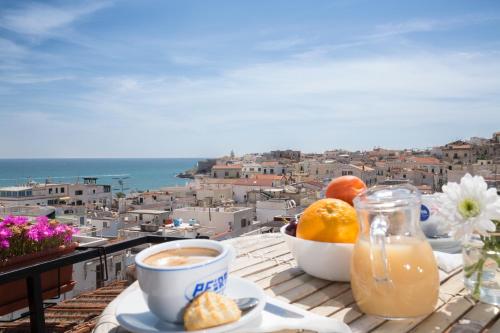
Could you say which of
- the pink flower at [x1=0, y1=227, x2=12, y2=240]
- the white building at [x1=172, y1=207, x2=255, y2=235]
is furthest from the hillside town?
the pink flower at [x1=0, y1=227, x2=12, y2=240]

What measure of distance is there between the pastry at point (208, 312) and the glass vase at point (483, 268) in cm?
48

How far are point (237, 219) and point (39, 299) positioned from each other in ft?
59.9

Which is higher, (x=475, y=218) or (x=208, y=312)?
(x=475, y=218)

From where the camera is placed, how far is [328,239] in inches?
37.2

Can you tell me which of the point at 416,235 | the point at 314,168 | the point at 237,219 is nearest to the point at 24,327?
the point at 416,235

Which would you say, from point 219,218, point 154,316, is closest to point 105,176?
point 219,218

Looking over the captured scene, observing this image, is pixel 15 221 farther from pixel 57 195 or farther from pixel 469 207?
pixel 57 195

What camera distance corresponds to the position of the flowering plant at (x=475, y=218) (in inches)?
31.5

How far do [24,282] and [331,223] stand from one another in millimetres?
1024

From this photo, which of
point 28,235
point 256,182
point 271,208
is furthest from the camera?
point 256,182

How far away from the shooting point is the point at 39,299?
48.3 inches

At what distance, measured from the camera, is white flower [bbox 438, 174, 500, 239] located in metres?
0.80

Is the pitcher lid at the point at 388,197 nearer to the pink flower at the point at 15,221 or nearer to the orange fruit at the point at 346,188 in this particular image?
the orange fruit at the point at 346,188

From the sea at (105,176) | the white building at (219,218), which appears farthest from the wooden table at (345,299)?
the sea at (105,176)
